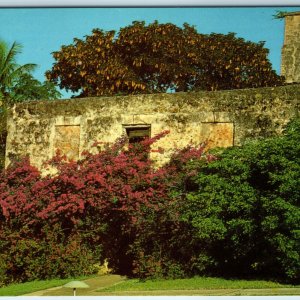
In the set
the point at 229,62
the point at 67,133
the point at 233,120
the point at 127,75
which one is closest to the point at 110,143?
the point at 67,133

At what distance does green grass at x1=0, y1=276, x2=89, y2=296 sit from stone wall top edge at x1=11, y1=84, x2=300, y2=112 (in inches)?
180

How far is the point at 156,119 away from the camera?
50.1 feet

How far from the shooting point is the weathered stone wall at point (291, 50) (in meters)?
22.3

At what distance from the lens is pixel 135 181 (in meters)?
14.2

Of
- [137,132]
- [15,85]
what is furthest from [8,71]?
[137,132]

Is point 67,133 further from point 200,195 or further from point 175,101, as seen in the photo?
point 200,195

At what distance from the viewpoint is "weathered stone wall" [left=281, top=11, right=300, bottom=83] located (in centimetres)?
2234

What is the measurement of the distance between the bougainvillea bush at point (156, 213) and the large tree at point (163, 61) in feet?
29.7

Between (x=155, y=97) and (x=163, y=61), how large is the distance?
9008mm

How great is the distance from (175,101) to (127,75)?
8.80m

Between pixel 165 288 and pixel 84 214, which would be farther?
pixel 84 214

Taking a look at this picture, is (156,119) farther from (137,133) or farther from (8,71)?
(8,71)

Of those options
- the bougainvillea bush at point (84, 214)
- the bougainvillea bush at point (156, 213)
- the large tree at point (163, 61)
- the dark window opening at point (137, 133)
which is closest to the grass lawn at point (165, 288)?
the bougainvillea bush at point (156, 213)

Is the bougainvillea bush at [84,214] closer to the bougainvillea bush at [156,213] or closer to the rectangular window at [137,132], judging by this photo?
the bougainvillea bush at [156,213]
